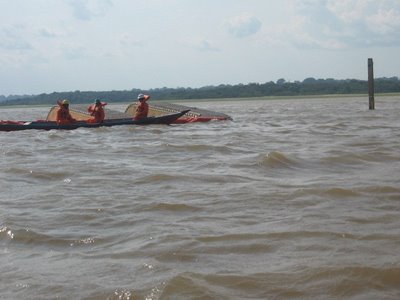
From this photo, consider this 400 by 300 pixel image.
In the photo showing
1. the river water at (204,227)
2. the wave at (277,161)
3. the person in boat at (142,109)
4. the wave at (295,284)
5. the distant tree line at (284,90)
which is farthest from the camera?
the distant tree line at (284,90)

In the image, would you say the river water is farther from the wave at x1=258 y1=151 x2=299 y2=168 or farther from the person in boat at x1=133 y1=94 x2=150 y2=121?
the person in boat at x1=133 y1=94 x2=150 y2=121

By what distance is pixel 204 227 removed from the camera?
5.35 metres

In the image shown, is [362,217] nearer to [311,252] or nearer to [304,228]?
[304,228]

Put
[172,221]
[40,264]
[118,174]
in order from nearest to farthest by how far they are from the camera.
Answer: [40,264], [172,221], [118,174]

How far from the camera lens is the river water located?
3.82 meters

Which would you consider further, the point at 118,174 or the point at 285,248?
the point at 118,174

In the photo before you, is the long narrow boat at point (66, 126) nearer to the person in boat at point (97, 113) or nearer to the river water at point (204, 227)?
the person in boat at point (97, 113)

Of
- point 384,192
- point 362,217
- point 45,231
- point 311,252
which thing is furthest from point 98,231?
point 384,192

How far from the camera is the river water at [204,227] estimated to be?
382 cm

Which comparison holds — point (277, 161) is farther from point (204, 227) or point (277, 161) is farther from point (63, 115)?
point (63, 115)

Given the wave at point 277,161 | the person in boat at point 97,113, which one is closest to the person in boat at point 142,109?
the person in boat at point 97,113

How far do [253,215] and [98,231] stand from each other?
4.85 ft

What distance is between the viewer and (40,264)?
14.4 feet

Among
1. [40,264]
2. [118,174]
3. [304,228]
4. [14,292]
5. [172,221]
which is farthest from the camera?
[118,174]
